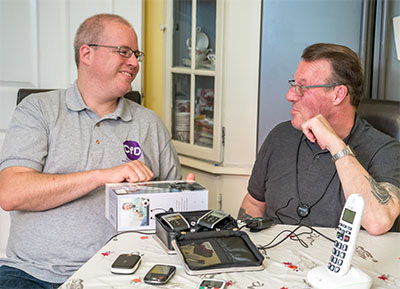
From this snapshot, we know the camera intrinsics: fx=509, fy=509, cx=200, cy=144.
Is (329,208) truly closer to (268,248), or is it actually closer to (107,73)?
(268,248)

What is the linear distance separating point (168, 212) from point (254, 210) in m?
0.66

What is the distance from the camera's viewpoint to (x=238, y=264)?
1.18 metres

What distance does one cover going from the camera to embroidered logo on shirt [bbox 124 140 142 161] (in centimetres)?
189

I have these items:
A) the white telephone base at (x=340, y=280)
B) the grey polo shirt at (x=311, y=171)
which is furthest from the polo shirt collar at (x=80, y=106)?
the white telephone base at (x=340, y=280)

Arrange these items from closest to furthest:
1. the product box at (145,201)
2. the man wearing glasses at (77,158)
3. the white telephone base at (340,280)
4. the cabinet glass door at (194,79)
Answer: the white telephone base at (340,280) < the product box at (145,201) < the man wearing glasses at (77,158) < the cabinet glass door at (194,79)

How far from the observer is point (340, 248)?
111cm

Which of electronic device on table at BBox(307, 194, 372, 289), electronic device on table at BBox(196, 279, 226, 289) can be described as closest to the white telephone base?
electronic device on table at BBox(307, 194, 372, 289)

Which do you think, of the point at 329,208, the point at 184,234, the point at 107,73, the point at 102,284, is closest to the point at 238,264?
the point at 184,234

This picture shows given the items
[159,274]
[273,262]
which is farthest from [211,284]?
[273,262]

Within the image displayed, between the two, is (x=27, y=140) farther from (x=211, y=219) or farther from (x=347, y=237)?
(x=347, y=237)

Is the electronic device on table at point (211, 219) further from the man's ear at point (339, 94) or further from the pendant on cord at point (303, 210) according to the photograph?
the man's ear at point (339, 94)

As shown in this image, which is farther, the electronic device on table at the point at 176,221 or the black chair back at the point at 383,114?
the black chair back at the point at 383,114

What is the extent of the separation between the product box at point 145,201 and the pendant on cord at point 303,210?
0.42m

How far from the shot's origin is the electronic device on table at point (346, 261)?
1.08 metres
